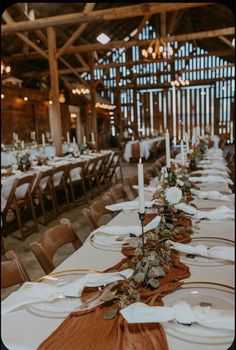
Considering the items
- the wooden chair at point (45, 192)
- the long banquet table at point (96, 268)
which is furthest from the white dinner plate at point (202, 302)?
the wooden chair at point (45, 192)

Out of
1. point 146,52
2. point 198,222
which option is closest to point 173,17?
point 146,52

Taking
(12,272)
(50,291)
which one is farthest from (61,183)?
(50,291)

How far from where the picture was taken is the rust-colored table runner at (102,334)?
2.73 ft

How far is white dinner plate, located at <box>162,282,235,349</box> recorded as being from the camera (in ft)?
2.76

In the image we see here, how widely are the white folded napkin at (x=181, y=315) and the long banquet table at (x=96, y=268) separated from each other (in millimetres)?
47

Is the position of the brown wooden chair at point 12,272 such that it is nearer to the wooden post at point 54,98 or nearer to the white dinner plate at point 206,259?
the white dinner plate at point 206,259

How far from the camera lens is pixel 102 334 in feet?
2.91

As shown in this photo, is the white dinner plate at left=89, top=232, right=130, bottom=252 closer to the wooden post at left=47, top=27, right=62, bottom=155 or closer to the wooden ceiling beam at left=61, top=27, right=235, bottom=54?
the wooden post at left=47, top=27, right=62, bottom=155

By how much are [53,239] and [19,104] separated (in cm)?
1079

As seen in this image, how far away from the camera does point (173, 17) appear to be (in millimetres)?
10352

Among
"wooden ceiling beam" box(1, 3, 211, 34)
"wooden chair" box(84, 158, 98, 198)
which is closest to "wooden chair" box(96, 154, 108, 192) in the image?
"wooden chair" box(84, 158, 98, 198)

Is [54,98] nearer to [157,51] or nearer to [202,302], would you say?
[157,51]

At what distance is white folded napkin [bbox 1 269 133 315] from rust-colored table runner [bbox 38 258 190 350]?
0.11 metres

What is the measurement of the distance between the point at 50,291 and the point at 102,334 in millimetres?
287
